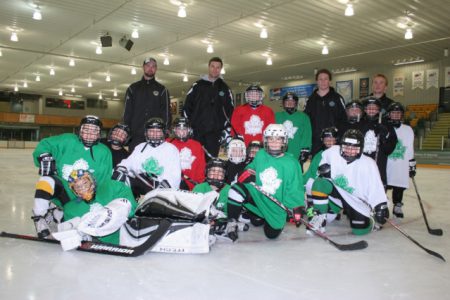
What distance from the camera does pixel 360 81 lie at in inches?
704

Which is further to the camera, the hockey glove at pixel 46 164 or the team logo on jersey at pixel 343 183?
the team logo on jersey at pixel 343 183

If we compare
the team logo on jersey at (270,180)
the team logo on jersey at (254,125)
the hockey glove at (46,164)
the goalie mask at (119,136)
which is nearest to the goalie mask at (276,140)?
the team logo on jersey at (270,180)

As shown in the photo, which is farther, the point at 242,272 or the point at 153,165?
the point at 153,165

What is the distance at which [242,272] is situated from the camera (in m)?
2.20

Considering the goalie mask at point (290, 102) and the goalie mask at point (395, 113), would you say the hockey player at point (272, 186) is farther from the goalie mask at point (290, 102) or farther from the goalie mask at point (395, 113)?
the goalie mask at point (395, 113)

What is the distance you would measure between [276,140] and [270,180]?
0.31 m

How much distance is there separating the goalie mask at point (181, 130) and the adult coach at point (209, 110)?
0.45 meters

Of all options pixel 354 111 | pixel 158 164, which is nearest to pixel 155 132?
pixel 158 164

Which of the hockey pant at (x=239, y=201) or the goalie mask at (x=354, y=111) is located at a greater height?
the goalie mask at (x=354, y=111)

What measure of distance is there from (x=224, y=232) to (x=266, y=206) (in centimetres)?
37

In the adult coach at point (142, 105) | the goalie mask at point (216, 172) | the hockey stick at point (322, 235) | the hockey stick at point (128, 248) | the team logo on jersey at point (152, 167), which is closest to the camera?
the hockey stick at point (128, 248)

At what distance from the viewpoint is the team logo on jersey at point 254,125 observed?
4.25m

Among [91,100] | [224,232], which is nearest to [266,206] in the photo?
[224,232]

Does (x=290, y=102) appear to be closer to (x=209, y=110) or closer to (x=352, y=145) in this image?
(x=209, y=110)
